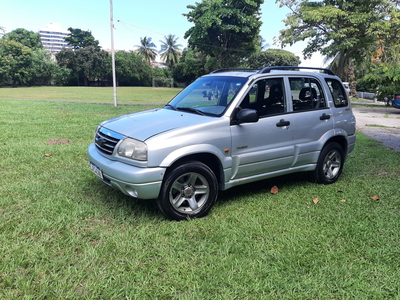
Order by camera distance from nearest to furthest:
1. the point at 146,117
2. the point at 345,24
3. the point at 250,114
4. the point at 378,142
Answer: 1. the point at 250,114
2. the point at 146,117
3. the point at 378,142
4. the point at 345,24

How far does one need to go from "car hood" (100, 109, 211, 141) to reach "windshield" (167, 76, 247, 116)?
24 cm

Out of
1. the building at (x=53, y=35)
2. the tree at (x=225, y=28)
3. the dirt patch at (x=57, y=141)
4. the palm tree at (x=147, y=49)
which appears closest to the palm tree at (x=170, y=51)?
the palm tree at (x=147, y=49)

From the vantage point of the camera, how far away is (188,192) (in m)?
3.74

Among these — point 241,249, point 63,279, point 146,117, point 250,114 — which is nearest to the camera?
point 63,279

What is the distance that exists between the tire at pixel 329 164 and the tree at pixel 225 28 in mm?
34781

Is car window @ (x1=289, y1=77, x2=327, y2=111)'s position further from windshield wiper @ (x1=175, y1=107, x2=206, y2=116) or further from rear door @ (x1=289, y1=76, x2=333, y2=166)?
windshield wiper @ (x1=175, y1=107, x2=206, y2=116)

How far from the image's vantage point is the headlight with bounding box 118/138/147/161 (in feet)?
11.4

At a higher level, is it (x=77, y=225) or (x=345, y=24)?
(x=345, y=24)

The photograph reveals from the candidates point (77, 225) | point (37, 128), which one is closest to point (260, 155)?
point (77, 225)

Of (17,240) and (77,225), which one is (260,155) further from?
(17,240)

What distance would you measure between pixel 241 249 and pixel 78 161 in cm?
401

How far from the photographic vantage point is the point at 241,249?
10.3ft

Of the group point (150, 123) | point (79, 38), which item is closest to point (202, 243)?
point (150, 123)

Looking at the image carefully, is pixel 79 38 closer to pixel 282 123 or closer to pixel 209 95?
pixel 209 95
